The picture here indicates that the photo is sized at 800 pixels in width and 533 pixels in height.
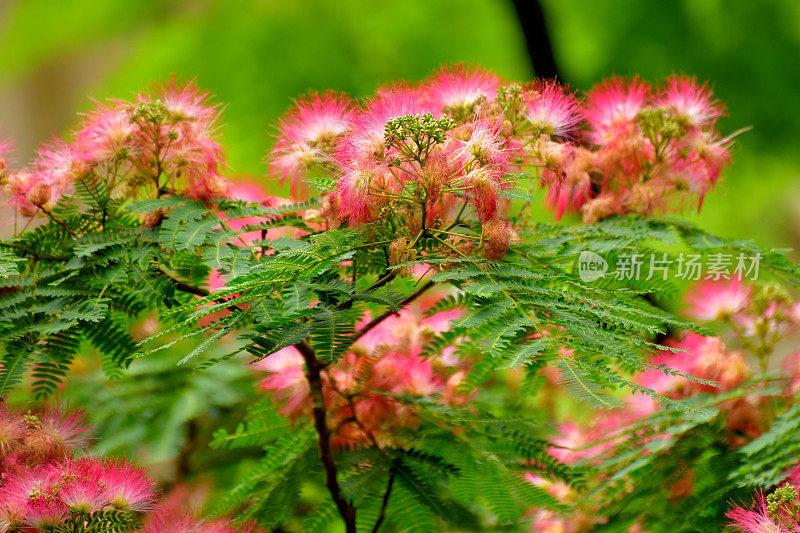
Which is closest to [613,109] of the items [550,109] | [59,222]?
[550,109]

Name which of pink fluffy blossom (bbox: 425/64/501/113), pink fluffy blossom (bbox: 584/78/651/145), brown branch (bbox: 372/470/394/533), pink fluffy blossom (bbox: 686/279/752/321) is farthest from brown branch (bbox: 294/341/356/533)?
pink fluffy blossom (bbox: 686/279/752/321)

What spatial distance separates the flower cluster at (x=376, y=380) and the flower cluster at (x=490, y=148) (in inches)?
11.5

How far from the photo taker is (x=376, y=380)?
1.35 metres

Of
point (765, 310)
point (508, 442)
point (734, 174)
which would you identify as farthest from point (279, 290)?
point (734, 174)

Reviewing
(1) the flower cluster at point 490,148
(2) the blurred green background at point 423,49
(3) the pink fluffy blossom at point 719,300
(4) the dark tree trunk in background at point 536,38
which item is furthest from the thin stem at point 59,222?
(4) the dark tree trunk in background at point 536,38

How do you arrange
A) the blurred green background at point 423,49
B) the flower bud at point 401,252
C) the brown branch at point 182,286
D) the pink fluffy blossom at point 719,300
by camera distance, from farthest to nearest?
the blurred green background at point 423,49, the pink fluffy blossom at point 719,300, the brown branch at point 182,286, the flower bud at point 401,252

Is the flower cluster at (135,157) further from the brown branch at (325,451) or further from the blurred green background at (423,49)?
the blurred green background at (423,49)

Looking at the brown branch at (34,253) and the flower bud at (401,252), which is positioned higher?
the brown branch at (34,253)

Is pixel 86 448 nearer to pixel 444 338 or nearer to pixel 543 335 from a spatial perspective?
pixel 444 338

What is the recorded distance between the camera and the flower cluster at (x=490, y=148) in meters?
0.95

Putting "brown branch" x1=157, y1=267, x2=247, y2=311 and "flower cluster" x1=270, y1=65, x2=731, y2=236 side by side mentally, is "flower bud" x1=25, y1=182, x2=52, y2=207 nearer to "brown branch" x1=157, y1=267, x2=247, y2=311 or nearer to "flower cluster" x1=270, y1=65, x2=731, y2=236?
"brown branch" x1=157, y1=267, x2=247, y2=311

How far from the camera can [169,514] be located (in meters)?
1.05

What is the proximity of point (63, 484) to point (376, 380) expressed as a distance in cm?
54

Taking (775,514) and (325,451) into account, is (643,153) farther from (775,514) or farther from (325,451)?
(325,451)
